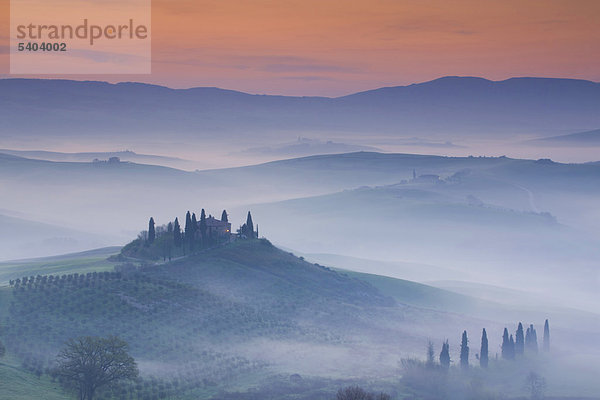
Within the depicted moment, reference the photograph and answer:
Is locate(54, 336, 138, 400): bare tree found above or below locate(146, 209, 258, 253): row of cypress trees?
below

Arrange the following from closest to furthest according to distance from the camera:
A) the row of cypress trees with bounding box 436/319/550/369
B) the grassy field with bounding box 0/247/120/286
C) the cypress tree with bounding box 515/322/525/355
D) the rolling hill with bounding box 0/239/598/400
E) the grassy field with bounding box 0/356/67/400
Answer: the grassy field with bounding box 0/356/67/400 → the rolling hill with bounding box 0/239/598/400 → the row of cypress trees with bounding box 436/319/550/369 → the cypress tree with bounding box 515/322/525/355 → the grassy field with bounding box 0/247/120/286

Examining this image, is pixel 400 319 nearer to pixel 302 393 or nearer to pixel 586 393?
pixel 586 393

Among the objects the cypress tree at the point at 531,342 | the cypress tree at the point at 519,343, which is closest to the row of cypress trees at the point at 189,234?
the cypress tree at the point at 519,343

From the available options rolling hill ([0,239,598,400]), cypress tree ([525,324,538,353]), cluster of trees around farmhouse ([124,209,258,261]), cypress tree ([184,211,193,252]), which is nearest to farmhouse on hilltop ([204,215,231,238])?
cluster of trees around farmhouse ([124,209,258,261])

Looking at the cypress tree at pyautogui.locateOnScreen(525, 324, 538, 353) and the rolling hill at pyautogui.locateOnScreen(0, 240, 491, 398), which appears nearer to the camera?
the rolling hill at pyautogui.locateOnScreen(0, 240, 491, 398)

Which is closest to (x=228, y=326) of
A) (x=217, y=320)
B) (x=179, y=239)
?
(x=217, y=320)

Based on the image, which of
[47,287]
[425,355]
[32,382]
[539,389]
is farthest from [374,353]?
[32,382]

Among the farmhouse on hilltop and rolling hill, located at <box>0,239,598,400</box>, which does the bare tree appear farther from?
the farmhouse on hilltop

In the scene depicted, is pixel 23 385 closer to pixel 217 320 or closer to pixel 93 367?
pixel 93 367

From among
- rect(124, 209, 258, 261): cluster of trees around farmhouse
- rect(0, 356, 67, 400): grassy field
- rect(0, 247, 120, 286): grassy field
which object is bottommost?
rect(0, 356, 67, 400): grassy field

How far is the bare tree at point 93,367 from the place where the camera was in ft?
331

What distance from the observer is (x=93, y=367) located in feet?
333

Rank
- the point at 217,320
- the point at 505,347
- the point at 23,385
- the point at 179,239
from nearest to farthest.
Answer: the point at 23,385, the point at 217,320, the point at 505,347, the point at 179,239

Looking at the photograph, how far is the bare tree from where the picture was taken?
101 m
